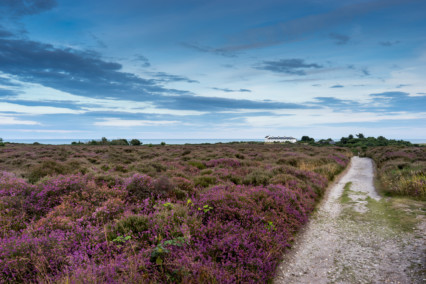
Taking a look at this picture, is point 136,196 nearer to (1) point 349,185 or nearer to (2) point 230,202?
(2) point 230,202

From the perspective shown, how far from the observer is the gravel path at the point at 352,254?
5.49 metres

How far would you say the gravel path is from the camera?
18.0ft

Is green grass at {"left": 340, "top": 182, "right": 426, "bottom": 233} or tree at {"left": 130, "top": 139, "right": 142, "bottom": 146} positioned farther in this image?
→ tree at {"left": 130, "top": 139, "right": 142, "bottom": 146}

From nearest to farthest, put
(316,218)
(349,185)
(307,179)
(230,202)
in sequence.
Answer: (230,202), (316,218), (307,179), (349,185)

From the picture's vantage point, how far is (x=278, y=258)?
20.3ft

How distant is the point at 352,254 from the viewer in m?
6.61

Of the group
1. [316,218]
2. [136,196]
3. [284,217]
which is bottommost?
[316,218]

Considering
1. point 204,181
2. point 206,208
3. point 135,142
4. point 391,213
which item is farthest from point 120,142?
point 391,213

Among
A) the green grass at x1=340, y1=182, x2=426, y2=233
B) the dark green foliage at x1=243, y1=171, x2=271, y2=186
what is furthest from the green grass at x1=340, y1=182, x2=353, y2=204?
the dark green foliage at x1=243, y1=171, x2=271, y2=186

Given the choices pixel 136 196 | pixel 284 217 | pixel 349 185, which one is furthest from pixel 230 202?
pixel 349 185

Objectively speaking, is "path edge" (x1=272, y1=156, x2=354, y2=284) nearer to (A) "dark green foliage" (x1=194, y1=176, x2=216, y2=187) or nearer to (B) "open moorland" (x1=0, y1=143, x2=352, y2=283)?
(B) "open moorland" (x1=0, y1=143, x2=352, y2=283)

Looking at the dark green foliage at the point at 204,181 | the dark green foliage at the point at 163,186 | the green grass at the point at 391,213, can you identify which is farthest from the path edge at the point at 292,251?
the dark green foliage at the point at 204,181

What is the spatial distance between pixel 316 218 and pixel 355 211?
8.03 feet

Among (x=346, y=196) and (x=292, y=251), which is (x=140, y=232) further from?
(x=346, y=196)
